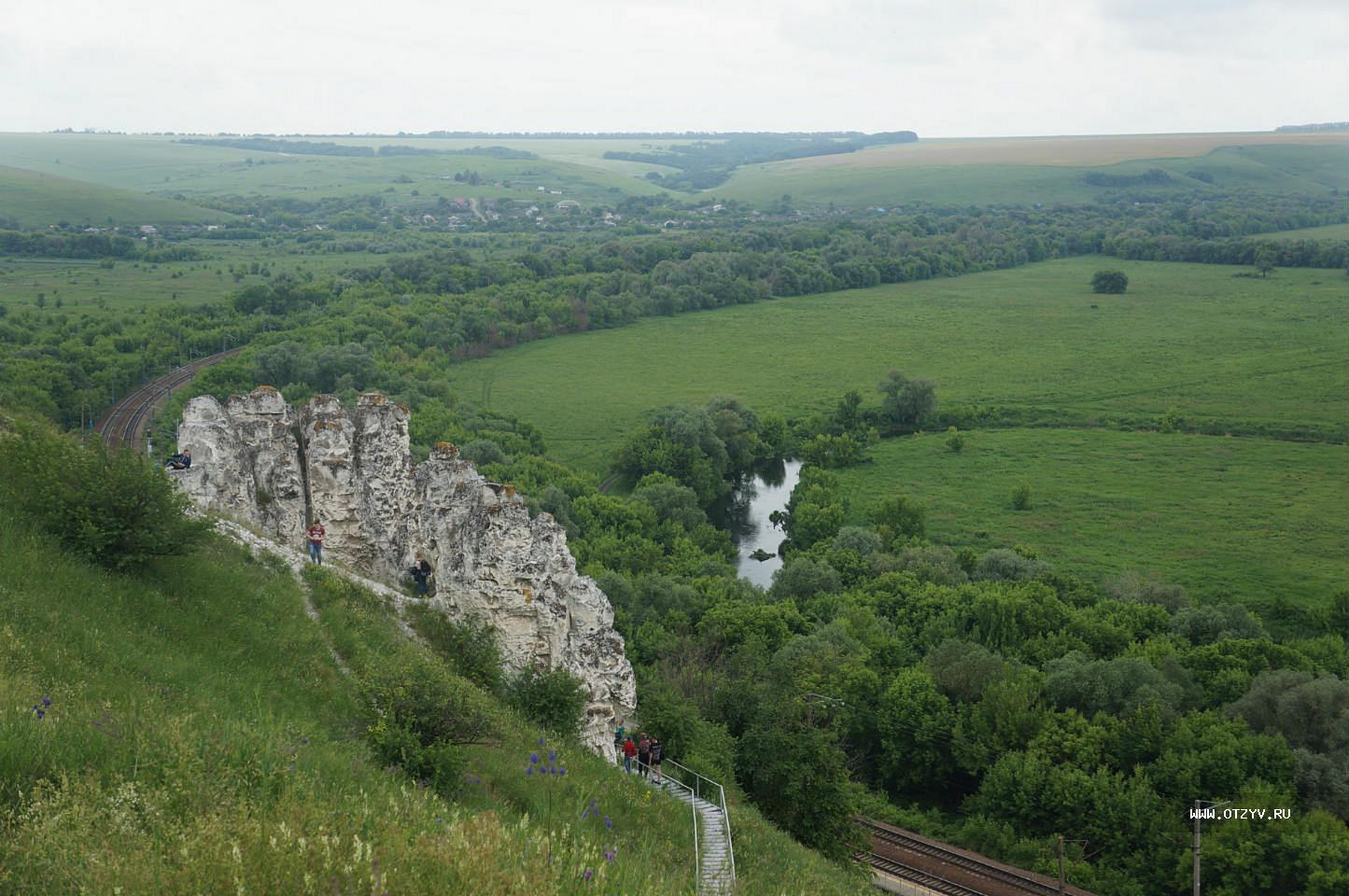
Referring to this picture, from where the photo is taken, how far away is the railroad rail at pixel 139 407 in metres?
67.5

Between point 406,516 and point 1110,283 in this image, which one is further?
point 1110,283

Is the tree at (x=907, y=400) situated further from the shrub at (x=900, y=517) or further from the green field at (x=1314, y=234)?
the green field at (x=1314, y=234)

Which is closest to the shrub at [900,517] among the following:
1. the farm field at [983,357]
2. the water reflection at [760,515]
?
the water reflection at [760,515]

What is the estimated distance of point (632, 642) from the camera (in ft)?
144

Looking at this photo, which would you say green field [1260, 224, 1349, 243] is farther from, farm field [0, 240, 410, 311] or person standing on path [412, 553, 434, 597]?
person standing on path [412, 553, 434, 597]

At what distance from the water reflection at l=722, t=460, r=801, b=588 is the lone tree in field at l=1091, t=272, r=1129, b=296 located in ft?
264

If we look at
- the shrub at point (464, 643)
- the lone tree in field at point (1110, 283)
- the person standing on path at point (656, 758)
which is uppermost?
the shrub at point (464, 643)

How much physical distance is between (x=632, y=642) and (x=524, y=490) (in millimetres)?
23861

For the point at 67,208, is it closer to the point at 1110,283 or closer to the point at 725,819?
the point at 1110,283

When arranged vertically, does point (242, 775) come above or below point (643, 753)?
above

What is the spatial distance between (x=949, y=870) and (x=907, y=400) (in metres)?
62.6

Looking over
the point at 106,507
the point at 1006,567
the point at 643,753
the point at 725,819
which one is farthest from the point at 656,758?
the point at 1006,567

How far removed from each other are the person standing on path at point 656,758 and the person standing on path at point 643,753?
0.50 feet

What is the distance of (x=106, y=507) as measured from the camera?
18453mm
